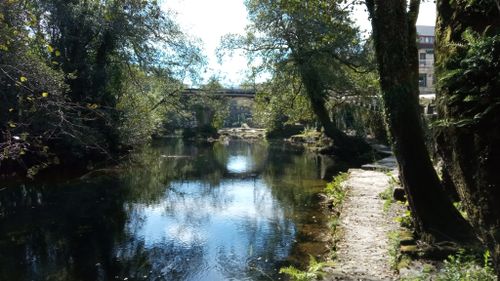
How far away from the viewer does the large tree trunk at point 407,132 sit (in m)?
6.74

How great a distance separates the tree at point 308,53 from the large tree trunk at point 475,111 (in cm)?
2213

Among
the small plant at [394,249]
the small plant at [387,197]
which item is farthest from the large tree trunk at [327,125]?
the small plant at [394,249]

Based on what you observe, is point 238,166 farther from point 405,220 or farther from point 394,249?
point 394,249

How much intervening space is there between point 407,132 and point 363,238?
241 centimetres

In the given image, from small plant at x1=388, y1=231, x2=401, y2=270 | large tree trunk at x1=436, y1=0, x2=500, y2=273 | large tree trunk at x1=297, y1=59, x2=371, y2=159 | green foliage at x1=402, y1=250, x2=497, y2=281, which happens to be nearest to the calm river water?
small plant at x1=388, y1=231, x2=401, y2=270

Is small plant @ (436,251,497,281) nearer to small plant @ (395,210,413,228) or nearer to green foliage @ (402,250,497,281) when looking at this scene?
green foliage @ (402,250,497,281)

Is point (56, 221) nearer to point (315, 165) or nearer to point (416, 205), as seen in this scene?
point (416, 205)

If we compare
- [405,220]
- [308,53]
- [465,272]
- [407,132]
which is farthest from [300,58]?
[465,272]

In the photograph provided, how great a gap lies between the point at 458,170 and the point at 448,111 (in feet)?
1.70

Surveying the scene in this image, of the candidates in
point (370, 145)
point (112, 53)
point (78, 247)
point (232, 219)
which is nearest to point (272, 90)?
point (370, 145)

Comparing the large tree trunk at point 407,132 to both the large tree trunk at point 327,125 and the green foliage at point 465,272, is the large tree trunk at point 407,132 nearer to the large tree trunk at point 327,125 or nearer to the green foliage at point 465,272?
the green foliage at point 465,272

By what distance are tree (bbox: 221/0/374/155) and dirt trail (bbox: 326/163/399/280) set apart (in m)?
14.3

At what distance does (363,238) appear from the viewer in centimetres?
839

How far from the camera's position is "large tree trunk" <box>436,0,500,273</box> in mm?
3461
